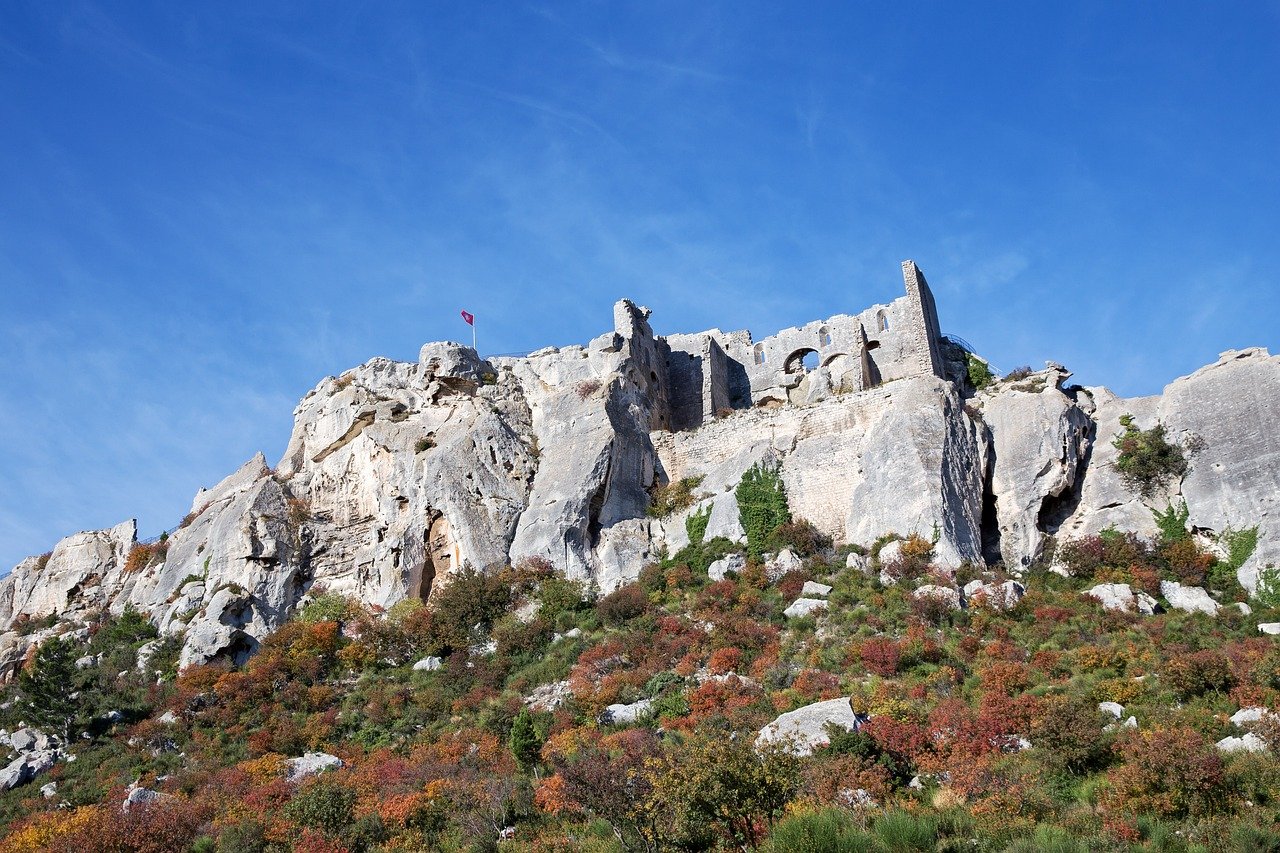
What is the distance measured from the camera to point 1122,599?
31109 mm

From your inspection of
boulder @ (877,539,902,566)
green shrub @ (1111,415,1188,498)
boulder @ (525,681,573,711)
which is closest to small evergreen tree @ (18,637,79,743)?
boulder @ (525,681,573,711)

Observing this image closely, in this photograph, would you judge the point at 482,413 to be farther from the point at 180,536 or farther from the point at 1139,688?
the point at 1139,688

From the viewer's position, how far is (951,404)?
40094mm

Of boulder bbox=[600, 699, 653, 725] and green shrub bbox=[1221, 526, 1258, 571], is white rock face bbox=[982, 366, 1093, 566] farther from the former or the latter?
boulder bbox=[600, 699, 653, 725]

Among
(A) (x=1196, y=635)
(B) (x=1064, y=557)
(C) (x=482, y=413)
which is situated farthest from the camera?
(C) (x=482, y=413)

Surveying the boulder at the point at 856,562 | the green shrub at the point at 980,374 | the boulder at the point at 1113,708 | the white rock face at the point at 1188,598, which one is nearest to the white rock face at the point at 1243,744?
the boulder at the point at 1113,708

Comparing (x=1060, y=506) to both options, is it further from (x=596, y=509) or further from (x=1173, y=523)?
(x=596, y=509)

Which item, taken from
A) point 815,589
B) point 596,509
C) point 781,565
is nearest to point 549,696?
point 815,589

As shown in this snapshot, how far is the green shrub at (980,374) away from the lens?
49.6 m

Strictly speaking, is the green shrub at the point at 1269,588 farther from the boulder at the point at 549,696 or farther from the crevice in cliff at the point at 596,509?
the crevice in cliff at the point at 596,509

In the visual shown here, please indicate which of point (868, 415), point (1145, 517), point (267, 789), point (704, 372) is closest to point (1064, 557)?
point (1145, 517)

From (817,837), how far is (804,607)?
16739 mm

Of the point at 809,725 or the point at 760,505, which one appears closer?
the point at 809,725

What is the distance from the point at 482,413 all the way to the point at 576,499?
7555 millimetres
